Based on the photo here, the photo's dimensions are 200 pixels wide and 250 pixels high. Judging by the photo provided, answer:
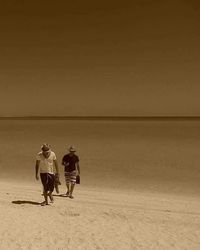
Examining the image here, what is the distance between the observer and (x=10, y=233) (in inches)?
331

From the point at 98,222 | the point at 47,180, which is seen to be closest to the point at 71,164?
the point at 47,180

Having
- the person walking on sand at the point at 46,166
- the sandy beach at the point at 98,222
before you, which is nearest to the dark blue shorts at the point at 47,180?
the person walking on sand at the point at 46,166

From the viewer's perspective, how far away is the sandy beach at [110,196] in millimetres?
8398

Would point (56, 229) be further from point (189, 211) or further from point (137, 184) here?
point (137, 184)

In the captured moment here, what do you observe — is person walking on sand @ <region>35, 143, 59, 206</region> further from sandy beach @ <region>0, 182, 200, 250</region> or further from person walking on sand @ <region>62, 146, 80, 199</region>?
person walking on sand @ <region>62, 146, 80, 199</region>

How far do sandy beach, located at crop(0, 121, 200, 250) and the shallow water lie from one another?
32mm

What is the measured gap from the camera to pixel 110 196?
527 inches

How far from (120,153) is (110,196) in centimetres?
829

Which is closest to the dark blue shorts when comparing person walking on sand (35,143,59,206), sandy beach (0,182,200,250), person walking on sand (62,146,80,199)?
person walking on sand (35,143,59,206)

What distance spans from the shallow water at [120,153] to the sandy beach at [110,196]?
3 centimetres

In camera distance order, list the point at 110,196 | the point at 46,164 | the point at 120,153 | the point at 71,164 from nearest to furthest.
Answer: the point at 46,164 → the point at 71,164 → the point at 110,196 → the point at 120,153

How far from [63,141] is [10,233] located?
1727 centimetres

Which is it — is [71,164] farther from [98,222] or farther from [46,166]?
[98,222]

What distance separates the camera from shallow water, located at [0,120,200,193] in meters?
16.4
